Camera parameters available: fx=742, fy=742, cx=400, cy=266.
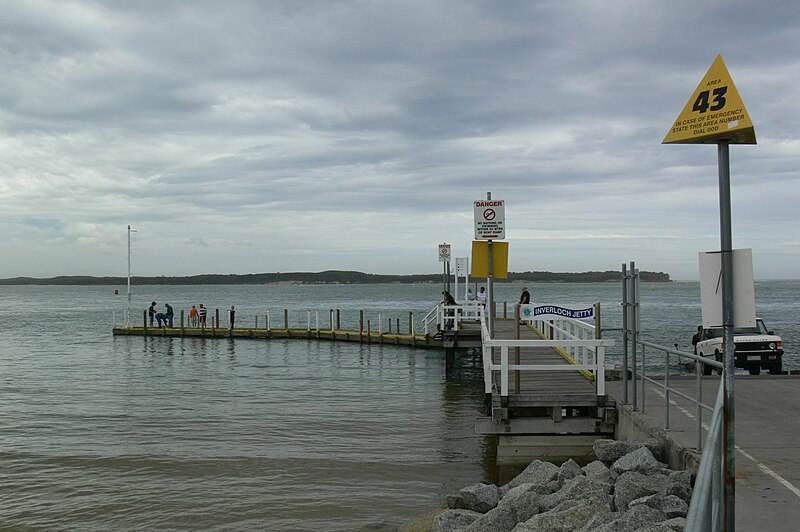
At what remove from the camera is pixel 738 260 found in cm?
478

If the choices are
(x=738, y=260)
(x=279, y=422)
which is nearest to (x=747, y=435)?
(x=738, y=260)

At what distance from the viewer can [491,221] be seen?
11.3 meters

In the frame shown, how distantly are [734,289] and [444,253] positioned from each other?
87.1 ft

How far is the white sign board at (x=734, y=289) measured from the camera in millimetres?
4723

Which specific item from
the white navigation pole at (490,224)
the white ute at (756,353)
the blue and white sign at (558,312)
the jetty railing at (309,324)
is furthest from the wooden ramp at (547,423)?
the jetty railing at (309,324)

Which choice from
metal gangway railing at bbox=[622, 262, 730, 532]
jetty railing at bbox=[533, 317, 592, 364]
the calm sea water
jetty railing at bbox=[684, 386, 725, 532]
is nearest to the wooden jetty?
the calm sea water

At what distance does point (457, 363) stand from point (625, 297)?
1803 centimetres

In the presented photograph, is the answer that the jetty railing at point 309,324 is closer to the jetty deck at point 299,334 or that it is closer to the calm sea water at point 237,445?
the jetty deck at point 299,334

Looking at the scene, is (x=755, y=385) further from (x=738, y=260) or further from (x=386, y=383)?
(x=386, y=383)

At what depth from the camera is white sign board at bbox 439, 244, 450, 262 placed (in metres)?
31.2

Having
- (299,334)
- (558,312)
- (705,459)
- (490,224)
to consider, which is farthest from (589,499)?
(299,334)

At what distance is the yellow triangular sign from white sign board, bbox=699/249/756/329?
75 cm

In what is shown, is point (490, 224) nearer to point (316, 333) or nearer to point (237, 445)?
point (237, 445)

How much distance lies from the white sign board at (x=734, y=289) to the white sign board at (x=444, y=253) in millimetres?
26280
